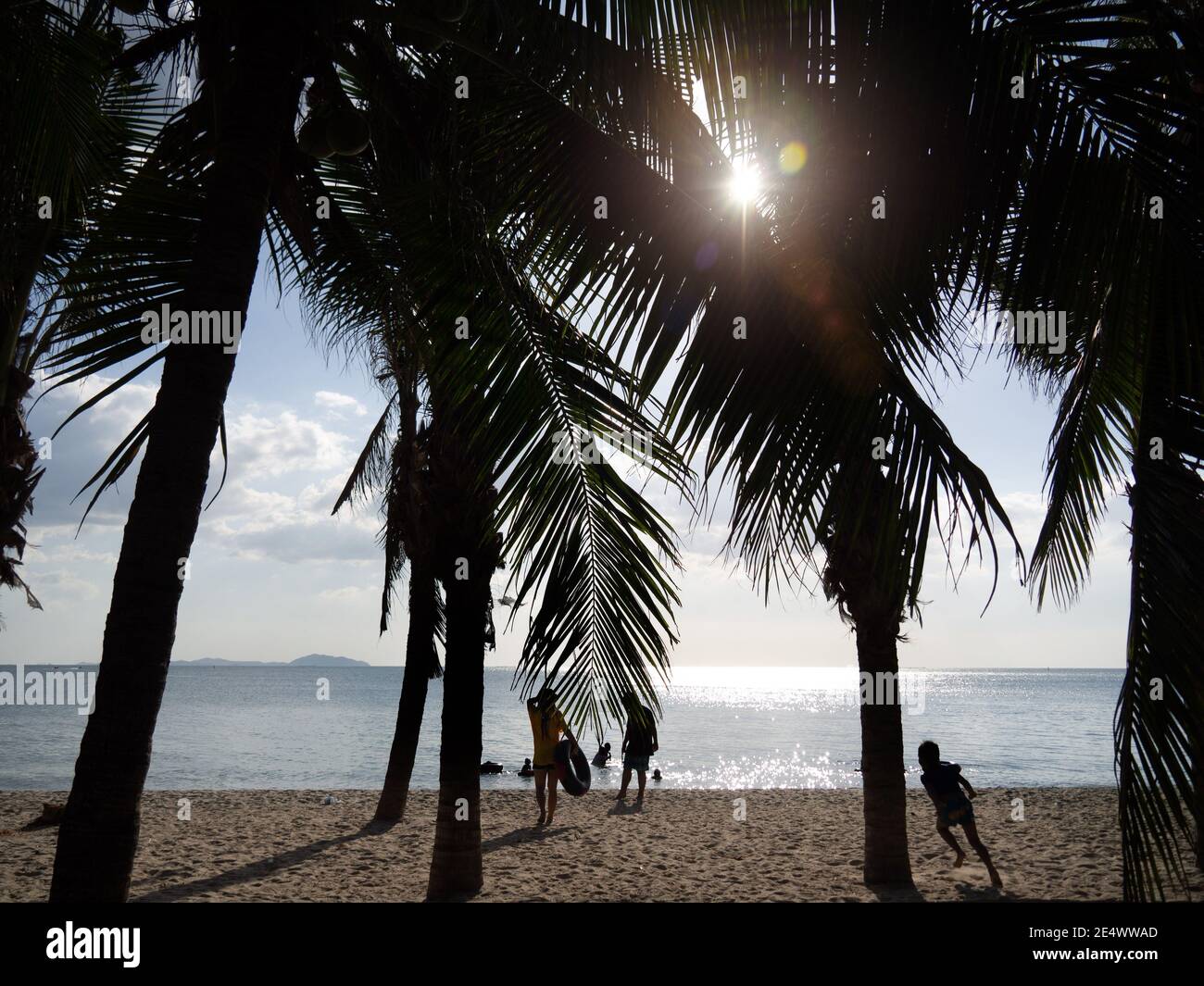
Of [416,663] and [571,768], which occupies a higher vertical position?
[416,663]

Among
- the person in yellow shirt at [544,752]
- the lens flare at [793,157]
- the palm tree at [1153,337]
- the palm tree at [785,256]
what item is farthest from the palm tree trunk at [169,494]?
the person in yellow shirt at [544,752]

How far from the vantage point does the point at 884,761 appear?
8.55m

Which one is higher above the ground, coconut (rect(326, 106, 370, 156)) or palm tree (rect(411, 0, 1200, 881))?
coconut (rect(326, 106, 370, 156))

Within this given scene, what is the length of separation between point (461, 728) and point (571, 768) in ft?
13.5

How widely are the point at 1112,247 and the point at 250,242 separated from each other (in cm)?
317

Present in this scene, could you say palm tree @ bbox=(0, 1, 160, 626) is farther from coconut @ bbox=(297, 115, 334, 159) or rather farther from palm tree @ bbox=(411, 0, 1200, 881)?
palm tree @ bbox=(411, 0, 1200, 881)

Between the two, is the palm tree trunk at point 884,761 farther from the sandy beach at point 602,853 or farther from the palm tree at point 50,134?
the palm tree at point 50,134

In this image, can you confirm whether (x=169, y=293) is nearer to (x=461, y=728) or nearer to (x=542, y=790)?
(x=461, y=728)

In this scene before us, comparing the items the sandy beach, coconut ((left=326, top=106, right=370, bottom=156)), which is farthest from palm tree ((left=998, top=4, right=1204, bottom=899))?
the sandy beach

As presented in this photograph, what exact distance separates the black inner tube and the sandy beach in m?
0.92

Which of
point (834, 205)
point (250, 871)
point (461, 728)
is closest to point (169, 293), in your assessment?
point (834, 205)

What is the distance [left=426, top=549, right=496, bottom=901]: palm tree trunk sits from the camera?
7895 mm
